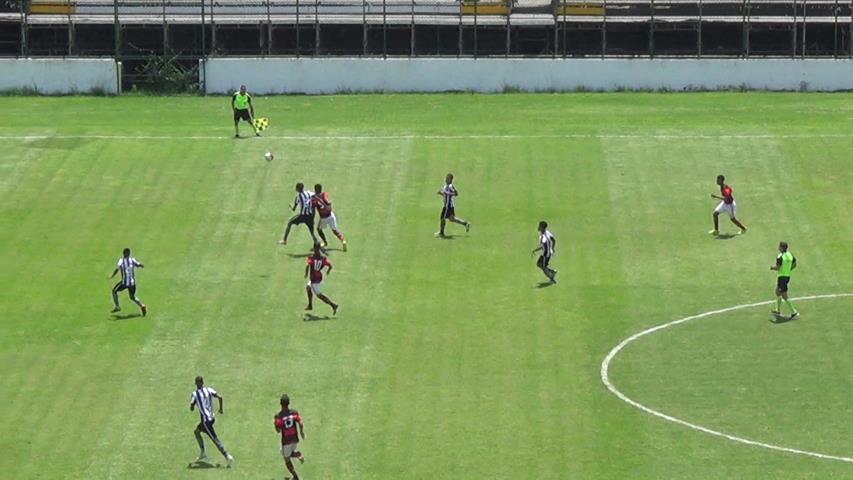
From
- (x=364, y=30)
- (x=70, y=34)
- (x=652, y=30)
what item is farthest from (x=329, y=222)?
(x=70, y=34)

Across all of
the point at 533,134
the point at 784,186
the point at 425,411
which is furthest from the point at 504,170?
the point at 425,411

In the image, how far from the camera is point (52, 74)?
84375mm

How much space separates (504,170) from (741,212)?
31.7 feet

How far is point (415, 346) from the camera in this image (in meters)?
50.6

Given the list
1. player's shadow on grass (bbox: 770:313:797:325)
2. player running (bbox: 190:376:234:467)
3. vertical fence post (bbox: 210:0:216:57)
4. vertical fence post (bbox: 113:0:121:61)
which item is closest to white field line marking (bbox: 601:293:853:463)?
player's shadow on grass (bbox: 770:313:797:325)

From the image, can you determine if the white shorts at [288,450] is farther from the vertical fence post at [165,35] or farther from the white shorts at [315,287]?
the vertical fence post at [165,35]

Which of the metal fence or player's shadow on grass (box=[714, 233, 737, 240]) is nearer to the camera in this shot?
player's shadow on grass (box=[714, 233, 737, 240])

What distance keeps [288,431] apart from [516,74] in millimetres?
46675

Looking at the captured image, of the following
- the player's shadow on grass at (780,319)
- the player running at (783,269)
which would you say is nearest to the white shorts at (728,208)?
the player's shadow on grass at (780,319)

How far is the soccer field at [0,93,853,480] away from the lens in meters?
43.1

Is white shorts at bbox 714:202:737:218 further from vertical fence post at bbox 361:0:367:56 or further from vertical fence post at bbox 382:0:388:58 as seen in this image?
vertical fence post at bbox 361:0:367:56

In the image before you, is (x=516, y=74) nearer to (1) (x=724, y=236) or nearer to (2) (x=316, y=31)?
(2) (x=316, y=31)

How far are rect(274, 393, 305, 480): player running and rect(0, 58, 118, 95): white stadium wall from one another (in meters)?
48.0

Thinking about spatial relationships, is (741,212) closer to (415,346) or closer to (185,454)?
(415,346)
